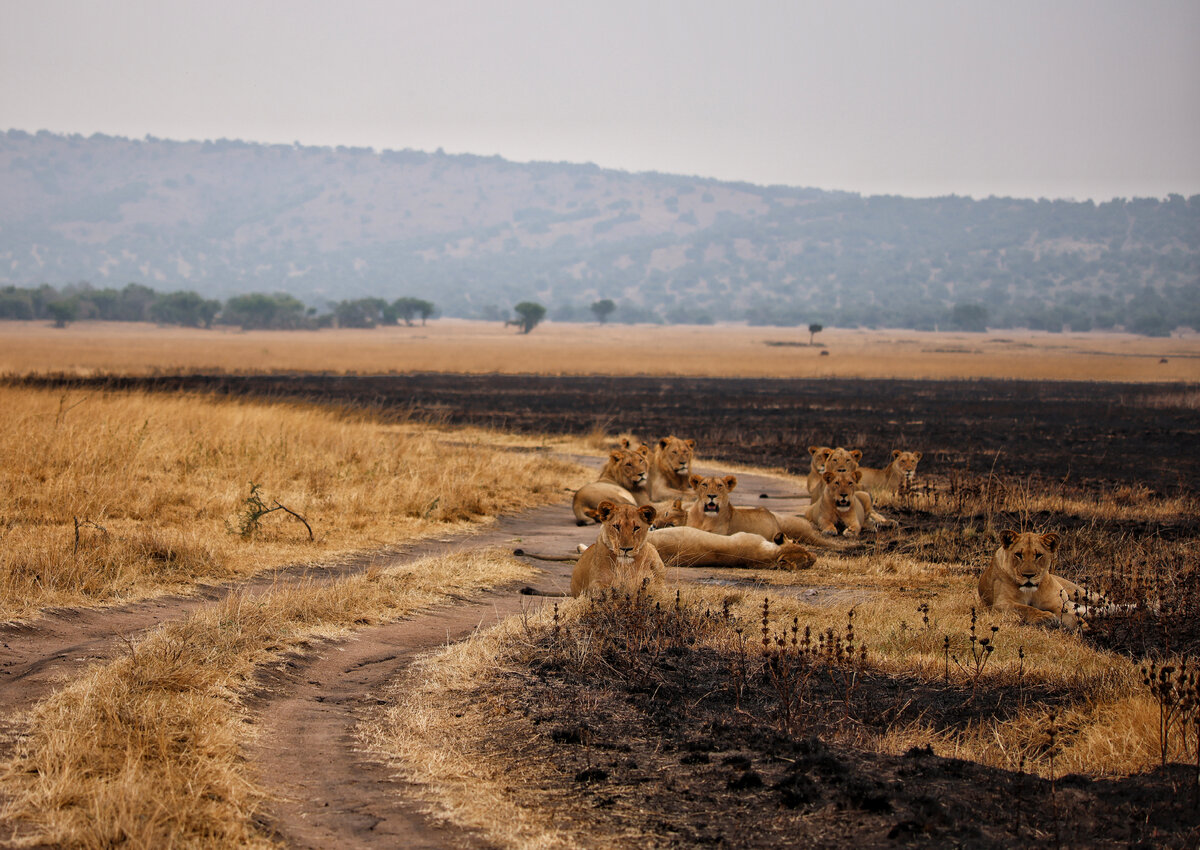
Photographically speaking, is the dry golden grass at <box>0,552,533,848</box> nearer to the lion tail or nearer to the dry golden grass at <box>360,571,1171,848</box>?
the dry golden grass at <box>360,571,1171,848</box>

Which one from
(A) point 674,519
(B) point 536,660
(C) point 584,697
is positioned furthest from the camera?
(A) point 674,519

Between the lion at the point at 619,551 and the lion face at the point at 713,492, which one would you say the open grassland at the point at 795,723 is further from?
the lion face at the point at 713,492

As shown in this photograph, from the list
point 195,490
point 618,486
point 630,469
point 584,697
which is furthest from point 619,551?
point 195,490

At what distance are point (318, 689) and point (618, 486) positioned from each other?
333 inches

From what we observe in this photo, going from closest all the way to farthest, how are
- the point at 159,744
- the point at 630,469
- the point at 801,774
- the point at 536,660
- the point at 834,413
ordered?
the point at 801,774
the point at 159,744
the point at 536,660
the point at 630,469
the point at 834,413

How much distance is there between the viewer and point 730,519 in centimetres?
1297

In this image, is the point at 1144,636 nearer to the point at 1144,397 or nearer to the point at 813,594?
the point at 813,594

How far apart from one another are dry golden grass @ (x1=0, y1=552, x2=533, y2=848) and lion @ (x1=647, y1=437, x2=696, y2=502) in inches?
327

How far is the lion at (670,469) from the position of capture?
16.2 m

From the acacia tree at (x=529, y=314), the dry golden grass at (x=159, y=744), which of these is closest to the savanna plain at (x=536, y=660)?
the dry golden grass at (x=159, y=744)

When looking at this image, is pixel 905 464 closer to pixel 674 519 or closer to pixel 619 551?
pixel 674 519

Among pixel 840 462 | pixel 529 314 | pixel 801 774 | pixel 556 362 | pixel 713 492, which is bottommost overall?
pixel 801 774

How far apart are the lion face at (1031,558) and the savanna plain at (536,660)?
0.33m

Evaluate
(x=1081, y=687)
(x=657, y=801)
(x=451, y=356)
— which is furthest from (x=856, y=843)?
(x=451, y=356)
